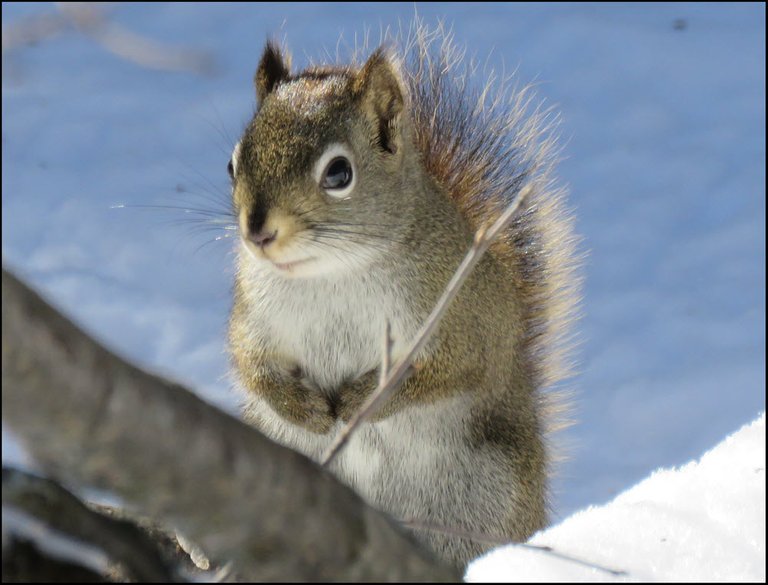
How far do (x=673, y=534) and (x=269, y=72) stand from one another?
1.18 meters

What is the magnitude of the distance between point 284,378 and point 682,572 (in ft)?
3.11

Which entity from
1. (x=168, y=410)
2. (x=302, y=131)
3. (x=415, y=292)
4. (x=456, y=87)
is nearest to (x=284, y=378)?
(x=415, y=292)

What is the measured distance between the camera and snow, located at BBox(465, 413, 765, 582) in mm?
982

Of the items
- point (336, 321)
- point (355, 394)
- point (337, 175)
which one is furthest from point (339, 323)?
point (337, 175)

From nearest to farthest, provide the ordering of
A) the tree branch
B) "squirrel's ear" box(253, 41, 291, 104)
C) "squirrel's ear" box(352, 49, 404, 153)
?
the tree branch
"squirrel's ear" box(352, 49, 404, 153)
"squirrel's ear" box(253, 41, 291, 104)

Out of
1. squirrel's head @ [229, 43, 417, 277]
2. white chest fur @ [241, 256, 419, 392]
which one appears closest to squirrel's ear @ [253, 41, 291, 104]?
squirrel's head @ [229, 43, 417, 277]

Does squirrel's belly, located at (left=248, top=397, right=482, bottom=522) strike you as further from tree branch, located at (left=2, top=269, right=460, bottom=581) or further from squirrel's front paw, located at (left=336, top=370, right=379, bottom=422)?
tree branch, located at (left=2, top=269, right=460, bottom=581)

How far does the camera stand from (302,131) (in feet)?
5.60

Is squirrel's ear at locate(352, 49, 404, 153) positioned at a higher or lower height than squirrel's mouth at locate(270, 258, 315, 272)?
higher

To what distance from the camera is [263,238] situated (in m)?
1.55

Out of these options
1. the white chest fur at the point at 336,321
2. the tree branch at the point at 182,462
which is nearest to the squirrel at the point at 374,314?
the white chest fur at the point at 336,321

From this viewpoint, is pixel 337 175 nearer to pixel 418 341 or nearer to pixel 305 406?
pixel 305 406

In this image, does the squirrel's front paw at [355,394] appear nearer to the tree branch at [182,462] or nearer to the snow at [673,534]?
the snow at [673,534]

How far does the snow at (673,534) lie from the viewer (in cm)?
98
